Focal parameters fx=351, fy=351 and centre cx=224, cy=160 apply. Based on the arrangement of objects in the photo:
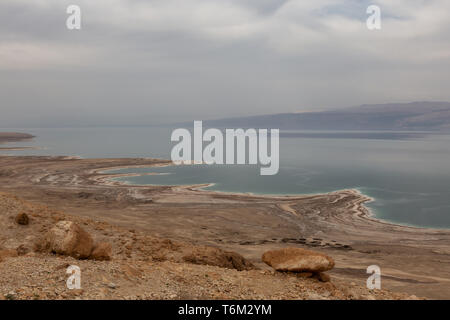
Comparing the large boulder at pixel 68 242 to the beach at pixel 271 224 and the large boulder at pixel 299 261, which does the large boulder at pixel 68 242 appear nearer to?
the large boulder at pixel 299 261

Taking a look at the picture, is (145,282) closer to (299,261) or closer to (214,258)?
(299,261)

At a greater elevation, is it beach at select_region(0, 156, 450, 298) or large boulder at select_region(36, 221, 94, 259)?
large boulder at select_region(36, 221, 94, 259)

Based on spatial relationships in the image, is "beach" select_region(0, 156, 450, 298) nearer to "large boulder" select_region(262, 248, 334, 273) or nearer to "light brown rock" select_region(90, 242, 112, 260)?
"large boulder" select_region(262, 248, 334, 273)

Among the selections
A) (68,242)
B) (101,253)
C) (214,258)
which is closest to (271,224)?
(214,258)

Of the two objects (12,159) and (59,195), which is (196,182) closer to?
(59,195)

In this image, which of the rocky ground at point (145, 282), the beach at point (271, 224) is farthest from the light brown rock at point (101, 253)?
the beach at point (271, 224)

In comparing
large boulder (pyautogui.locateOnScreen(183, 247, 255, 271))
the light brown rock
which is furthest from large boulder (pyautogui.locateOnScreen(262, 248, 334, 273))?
the light brown rock
